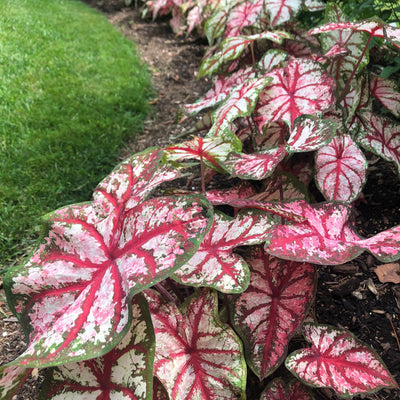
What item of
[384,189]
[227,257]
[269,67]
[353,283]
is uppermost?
[269,67]

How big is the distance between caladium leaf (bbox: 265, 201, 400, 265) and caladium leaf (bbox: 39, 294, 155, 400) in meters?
0.33

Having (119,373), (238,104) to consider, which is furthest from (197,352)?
(238,104)

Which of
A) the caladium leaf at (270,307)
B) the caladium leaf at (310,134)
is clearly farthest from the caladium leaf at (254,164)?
the caladium leaf at (270,307)

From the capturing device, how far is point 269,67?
67.7 inches

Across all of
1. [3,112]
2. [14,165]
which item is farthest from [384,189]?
[3,112]

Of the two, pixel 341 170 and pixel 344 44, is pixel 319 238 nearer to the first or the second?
pixel 341 170

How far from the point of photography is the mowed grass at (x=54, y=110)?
1.92 m

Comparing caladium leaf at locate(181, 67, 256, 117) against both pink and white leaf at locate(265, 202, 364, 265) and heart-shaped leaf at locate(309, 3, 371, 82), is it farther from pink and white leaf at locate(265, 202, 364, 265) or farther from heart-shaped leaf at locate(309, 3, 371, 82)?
pink and white leaf at locate(265, 202, 364, 265)

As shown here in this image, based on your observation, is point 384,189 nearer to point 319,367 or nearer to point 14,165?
point 319,367

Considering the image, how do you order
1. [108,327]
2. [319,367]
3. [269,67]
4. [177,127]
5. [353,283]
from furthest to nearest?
[177,127]
[269,67]
[353,283]
[319,367]
[108,327]

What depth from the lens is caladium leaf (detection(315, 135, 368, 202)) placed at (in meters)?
1.29

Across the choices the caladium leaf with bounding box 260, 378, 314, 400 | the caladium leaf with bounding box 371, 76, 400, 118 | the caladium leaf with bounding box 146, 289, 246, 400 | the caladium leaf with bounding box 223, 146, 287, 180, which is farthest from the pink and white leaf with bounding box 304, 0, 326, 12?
the caladium leaf with bounding box 260, 378, 314, 400

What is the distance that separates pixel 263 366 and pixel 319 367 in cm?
14

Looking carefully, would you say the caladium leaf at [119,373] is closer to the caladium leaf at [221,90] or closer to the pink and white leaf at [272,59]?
the caladium leaf at [221,90]
